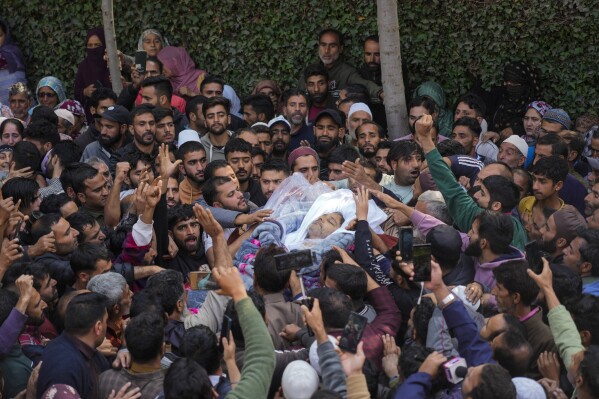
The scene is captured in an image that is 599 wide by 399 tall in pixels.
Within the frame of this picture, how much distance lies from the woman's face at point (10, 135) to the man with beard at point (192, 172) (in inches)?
95.4

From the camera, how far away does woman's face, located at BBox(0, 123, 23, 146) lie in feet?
36.1

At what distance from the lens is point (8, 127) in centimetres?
1105

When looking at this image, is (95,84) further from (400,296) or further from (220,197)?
(400,296)

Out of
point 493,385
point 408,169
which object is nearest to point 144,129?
point 408,169

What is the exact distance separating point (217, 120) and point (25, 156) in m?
1.84

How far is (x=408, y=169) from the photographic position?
9.04 m

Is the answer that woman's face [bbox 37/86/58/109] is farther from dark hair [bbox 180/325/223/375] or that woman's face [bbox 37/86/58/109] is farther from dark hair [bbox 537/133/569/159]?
dark hair [bbox 180/325/223/375]

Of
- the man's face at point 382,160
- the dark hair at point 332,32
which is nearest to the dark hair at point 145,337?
the man's face at point 382,160

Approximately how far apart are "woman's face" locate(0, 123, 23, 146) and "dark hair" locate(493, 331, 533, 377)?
6732 millimetres

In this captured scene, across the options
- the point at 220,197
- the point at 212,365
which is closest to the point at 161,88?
the point at 220,197

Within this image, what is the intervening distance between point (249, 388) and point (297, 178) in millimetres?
3486

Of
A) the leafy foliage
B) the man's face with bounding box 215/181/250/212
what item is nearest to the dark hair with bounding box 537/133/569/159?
the leafy foliage

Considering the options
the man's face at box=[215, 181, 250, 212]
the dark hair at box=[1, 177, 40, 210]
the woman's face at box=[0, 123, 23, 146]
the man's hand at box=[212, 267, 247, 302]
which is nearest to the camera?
the man's hand at box=[212, 267, 247, 302]

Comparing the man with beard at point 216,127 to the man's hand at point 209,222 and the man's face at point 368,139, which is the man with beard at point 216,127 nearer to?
the man's face at point 368,139
